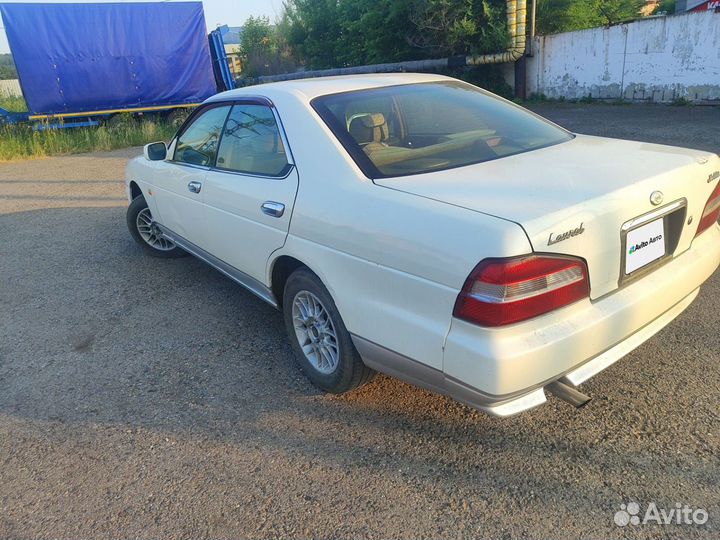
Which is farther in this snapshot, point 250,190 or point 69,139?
point 69,139

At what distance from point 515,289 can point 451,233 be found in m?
0.32

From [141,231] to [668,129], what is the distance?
9299 mm

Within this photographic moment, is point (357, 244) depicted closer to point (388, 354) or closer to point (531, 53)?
point (388, 354)

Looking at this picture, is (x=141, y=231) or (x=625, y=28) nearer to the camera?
(x=141, y=231)

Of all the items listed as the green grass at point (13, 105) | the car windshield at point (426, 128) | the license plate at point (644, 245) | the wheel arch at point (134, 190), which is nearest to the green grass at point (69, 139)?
the green grass at point (13, 105)

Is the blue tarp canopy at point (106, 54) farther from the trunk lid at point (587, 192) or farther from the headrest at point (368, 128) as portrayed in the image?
the trunk lid at point (587, 192)

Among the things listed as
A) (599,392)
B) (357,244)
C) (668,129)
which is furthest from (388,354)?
(668,129)

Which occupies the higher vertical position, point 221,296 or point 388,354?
point 388,354

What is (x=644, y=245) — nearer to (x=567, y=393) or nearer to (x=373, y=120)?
(x=567, y=393)

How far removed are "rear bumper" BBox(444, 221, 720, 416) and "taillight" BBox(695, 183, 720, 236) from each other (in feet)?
1.84

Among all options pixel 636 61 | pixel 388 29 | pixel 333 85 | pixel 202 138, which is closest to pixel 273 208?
pixel 333 85

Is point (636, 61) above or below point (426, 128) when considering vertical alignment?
below

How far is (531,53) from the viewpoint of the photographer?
55.8 feet

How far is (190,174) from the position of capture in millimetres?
4086
